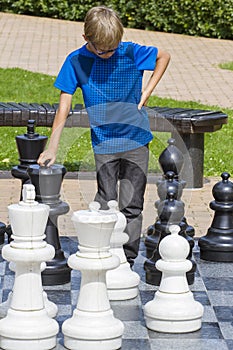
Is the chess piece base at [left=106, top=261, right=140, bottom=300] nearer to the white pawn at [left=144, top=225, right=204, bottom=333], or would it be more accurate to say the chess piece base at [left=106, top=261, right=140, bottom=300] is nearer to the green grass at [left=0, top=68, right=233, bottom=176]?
the white pawn at [left=144, top=225, right=204, bottom=333]

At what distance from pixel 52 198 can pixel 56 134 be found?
1.09 ft

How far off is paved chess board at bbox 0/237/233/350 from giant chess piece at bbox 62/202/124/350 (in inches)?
4.5

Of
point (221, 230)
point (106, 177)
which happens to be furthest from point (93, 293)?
point (221, 230)

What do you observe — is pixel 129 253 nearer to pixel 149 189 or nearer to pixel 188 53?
pixel 149 189

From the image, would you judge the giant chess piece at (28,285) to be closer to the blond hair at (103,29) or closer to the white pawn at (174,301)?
the white pawn at (174,301)

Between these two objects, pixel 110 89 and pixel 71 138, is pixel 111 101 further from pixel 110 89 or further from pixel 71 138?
pixel 71 138

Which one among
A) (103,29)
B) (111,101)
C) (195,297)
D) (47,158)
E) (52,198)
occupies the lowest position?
(195,297)

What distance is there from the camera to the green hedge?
16.4m

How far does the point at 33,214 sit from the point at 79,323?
19.6 inches

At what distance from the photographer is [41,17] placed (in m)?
18.4

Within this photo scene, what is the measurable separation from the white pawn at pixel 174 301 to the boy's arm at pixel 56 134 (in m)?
0.86

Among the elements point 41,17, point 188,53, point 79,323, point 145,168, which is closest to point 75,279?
point 145,168

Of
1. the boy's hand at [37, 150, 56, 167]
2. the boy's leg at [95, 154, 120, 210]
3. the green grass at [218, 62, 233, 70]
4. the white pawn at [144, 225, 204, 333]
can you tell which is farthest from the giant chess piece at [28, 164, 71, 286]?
the green grass at [218, 62, 233, 70]

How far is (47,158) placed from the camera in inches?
195
